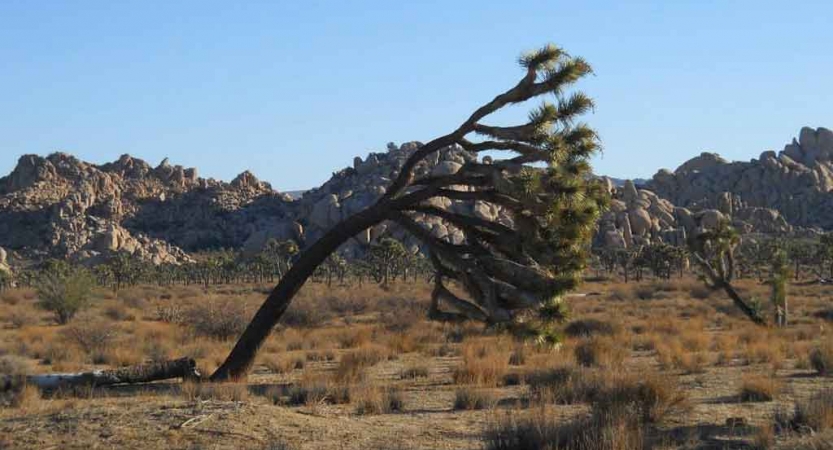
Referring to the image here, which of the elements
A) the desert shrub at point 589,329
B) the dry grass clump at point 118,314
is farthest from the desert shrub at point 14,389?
the dry grass clump at point 118,314

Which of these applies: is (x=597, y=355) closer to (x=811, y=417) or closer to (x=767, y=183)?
(x=811, y=417)

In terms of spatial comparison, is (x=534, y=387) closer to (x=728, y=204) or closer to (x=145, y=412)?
(x=145, y=412)

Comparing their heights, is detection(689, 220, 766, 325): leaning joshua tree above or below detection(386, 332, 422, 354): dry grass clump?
above

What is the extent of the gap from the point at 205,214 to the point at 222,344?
12082cm

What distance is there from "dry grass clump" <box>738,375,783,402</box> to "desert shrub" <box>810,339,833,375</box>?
2841 millimetres

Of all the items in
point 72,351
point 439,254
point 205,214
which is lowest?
point 72,351

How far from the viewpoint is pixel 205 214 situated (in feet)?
457

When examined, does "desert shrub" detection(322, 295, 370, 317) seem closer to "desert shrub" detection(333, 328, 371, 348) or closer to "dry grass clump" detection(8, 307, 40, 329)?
"dry grass clump" detection(8, 307, 40, 329)

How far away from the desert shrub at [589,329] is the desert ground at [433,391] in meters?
0.08

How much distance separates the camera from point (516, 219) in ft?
43.8

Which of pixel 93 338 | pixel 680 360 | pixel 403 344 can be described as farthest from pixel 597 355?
pixel 93 338

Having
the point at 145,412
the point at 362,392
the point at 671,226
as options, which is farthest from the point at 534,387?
the point at 671,226

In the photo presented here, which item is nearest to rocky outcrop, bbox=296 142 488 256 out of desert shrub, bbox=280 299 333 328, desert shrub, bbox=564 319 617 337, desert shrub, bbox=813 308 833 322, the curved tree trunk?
desert shrub, bbox=813 308 833 322

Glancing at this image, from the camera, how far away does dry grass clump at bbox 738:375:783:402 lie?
12156 millimetres
